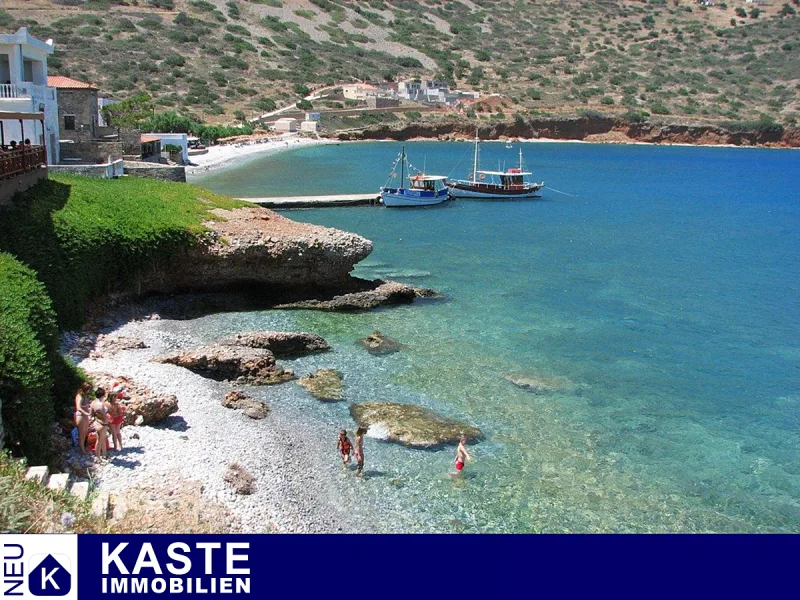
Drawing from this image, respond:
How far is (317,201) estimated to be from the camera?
212ft

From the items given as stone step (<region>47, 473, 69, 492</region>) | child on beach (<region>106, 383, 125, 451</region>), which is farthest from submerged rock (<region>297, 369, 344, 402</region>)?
stone step (<region>47, 473, 69, 492</region>)

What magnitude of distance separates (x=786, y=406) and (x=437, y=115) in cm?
14456

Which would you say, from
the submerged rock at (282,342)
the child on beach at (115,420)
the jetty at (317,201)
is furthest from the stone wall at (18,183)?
the jetty at (317,201)

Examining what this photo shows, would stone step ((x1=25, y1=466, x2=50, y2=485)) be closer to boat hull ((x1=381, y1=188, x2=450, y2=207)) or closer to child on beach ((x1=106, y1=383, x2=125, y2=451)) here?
child on beach ((x1=106, y1=383, x2=125, y2=451))

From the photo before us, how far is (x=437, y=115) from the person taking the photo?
536ft

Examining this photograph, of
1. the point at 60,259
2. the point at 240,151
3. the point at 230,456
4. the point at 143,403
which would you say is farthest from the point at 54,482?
the point at 240,151

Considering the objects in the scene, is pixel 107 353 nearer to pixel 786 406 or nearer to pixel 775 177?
pixel 786 406

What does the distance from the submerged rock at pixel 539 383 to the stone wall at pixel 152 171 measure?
32.6 metres

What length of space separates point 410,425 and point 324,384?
153 inches

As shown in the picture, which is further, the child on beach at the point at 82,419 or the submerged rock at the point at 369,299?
the submerged rock at the point at 369,299

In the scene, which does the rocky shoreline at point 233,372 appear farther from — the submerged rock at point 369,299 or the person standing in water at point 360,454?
the person standing in water at point 360,454

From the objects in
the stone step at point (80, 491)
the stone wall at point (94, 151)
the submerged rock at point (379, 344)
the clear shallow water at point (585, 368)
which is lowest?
the clear shallow water at point (585, 368)

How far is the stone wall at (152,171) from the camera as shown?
5062cm

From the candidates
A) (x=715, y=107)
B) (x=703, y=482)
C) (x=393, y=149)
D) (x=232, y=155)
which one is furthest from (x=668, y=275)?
(x=715, y=107)
